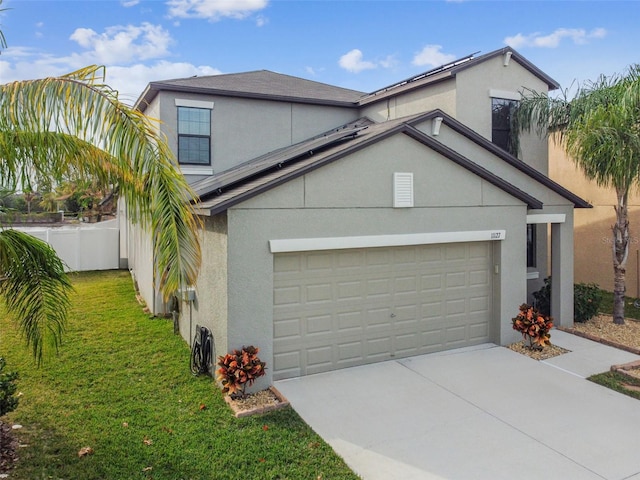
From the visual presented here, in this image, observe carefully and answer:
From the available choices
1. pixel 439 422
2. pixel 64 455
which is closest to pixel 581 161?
pixel 439 422

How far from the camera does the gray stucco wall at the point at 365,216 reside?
793cm

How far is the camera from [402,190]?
923 centimetres

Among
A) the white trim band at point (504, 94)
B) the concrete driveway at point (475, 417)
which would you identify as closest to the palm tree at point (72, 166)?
the concrete driveway at point (475, 417)

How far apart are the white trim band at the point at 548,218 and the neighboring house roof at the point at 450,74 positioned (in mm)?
4249

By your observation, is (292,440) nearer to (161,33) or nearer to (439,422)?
(439,422)

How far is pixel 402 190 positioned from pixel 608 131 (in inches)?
211

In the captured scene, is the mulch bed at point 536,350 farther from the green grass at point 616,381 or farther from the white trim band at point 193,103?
the white trim band at point 193,103

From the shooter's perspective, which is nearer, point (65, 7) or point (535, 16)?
point (65, 7)

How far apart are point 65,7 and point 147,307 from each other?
763cm

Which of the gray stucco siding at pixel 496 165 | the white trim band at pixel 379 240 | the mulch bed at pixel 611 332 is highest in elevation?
the gray stucco siding at pixel 496 165

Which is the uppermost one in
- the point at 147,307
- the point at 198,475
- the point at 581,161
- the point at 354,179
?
the point at 581,161

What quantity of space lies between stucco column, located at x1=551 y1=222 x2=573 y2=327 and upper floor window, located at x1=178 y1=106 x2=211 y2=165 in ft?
30.9

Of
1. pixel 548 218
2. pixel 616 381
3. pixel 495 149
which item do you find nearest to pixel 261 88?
pixel 495 149

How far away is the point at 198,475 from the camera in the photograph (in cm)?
554
